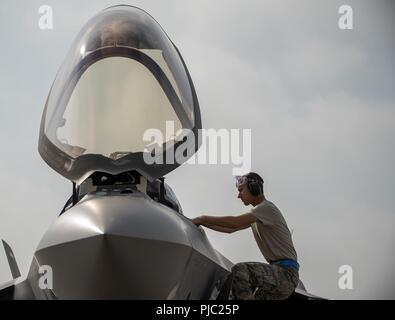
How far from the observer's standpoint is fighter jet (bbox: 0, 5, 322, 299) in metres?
5.43

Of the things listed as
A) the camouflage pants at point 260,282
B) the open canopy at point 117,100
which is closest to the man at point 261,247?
the camouflage pants at point 260,282

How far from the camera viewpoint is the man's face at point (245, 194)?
737 cm

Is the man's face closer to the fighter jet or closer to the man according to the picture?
the man

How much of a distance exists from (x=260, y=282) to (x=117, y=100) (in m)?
1.89

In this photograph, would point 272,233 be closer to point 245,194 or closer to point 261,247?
point 261,247

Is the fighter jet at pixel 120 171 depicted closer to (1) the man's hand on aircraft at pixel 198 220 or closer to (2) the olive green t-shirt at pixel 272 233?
(1) the man's hand on aircraft at pixel 198 220

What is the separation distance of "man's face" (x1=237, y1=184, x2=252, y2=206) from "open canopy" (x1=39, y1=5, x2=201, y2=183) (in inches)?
23.2

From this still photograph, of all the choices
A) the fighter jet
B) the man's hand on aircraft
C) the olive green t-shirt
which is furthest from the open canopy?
the olive green t-shirt

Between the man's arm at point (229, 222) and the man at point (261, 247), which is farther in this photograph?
the man's arm at point (229, 222)

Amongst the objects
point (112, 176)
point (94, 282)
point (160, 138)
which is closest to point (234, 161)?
point (160, 138)

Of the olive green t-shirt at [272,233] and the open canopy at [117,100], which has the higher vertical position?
the open canopy at [117,100]
